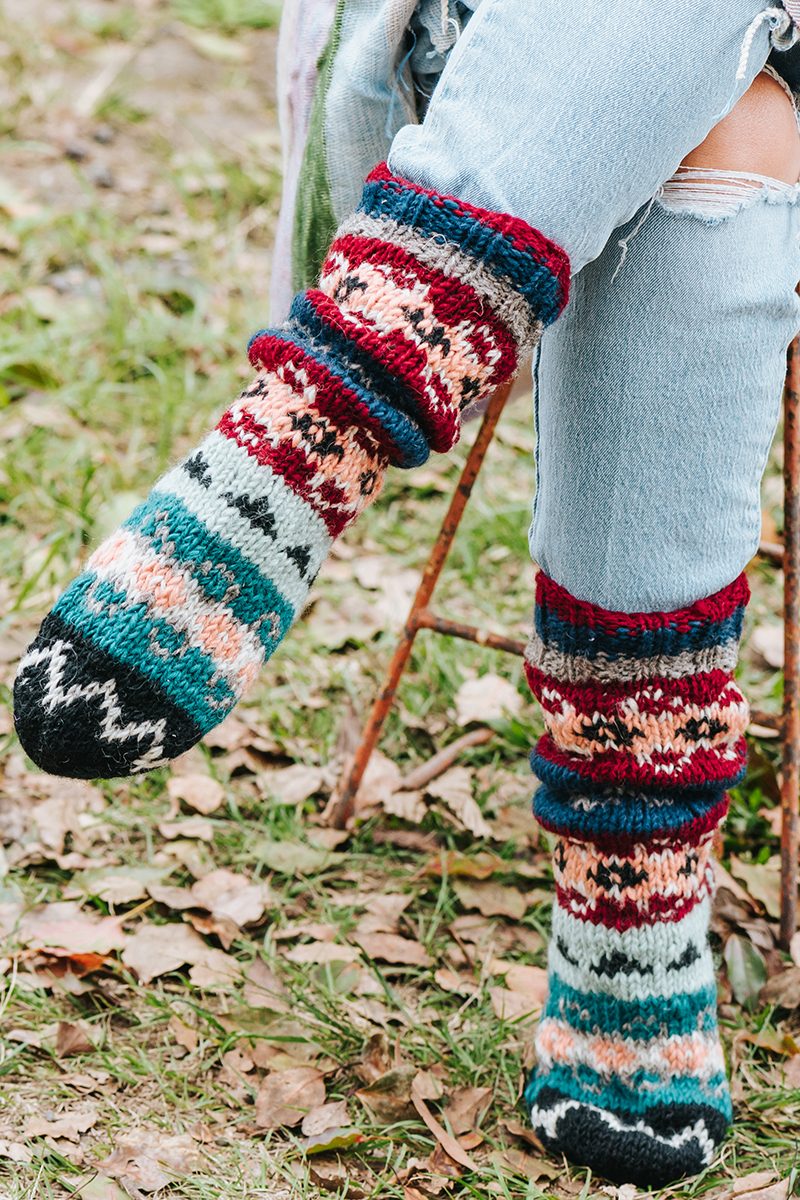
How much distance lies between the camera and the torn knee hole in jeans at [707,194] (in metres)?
0.99

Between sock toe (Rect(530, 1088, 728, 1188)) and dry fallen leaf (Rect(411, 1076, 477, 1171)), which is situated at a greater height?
sock toe (Rect(530, 1088, 728, 1188))

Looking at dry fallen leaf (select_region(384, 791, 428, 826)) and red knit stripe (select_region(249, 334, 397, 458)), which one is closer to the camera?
red knit stripe (select_region(249, 334, 397, 458))

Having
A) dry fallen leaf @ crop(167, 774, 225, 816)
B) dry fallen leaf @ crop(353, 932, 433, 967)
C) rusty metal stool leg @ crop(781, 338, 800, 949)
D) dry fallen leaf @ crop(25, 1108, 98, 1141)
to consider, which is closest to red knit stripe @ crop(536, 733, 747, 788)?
rusty metal stool leg @ crop(781, 338, 800, 949)

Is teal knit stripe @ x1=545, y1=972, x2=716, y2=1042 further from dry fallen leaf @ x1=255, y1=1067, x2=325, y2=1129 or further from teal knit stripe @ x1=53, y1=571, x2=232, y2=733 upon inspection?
teal knit stripe @ x1=53, y1=571, x2=232, y2=733

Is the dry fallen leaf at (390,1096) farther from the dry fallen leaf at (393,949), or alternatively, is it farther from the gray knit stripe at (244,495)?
the gray knit stripe at (244,495)

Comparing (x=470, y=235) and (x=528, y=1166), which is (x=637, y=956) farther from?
(x=470, y=235)

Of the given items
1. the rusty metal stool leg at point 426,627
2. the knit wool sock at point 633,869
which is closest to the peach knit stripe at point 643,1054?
the knit wool sock at point 633,869

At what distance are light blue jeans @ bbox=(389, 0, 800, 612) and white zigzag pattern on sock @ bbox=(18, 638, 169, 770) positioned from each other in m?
0.38

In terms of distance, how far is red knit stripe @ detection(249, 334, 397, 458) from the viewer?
2.97 ft

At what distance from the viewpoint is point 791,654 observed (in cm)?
140

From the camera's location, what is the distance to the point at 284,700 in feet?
5.99

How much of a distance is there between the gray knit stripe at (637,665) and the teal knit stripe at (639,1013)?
309 millimetres

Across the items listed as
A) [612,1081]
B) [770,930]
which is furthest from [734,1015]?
[612,1081]

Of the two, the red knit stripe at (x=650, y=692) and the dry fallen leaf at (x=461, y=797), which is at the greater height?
the red knit stripe at (x=650, y=692)
